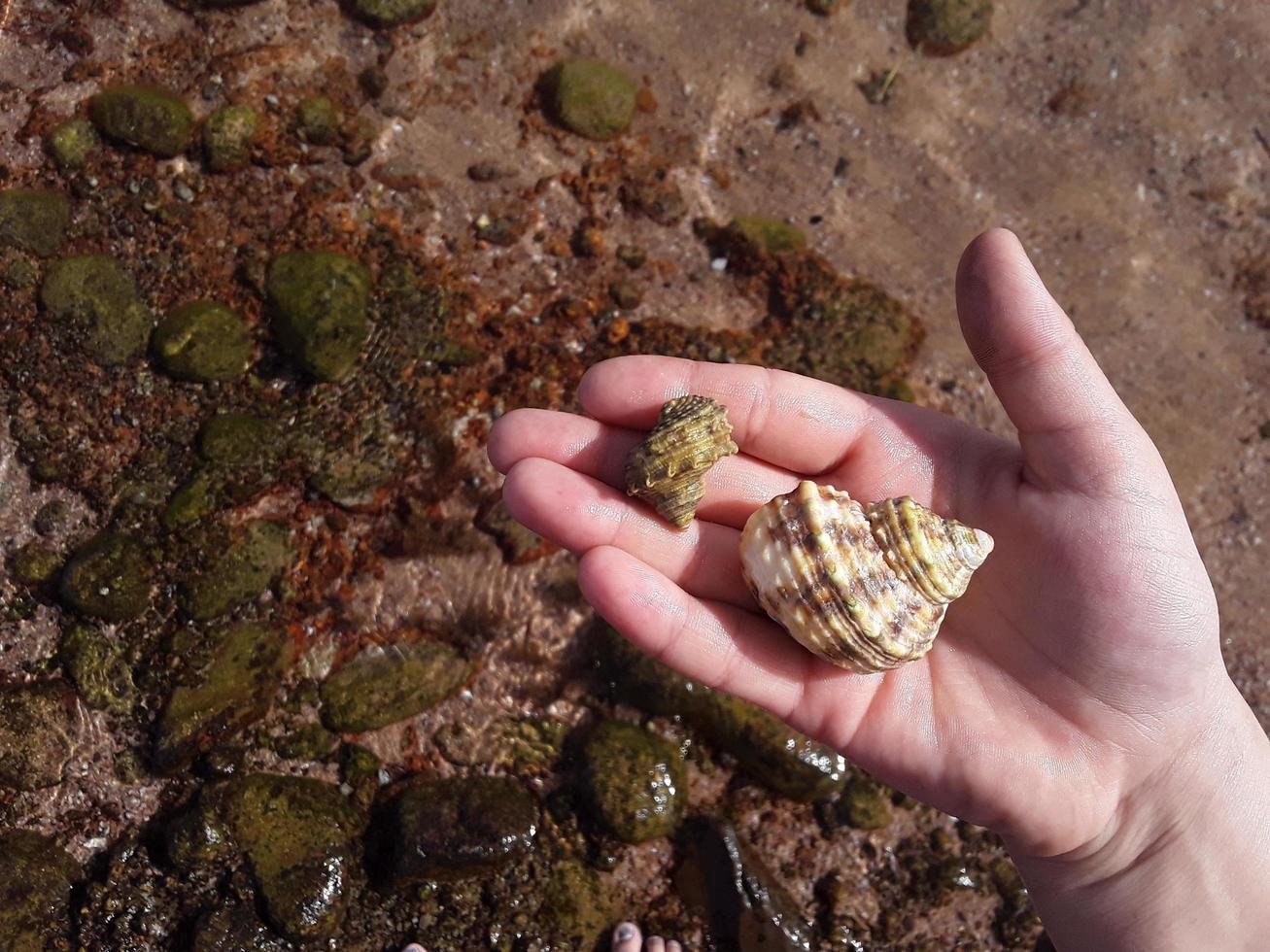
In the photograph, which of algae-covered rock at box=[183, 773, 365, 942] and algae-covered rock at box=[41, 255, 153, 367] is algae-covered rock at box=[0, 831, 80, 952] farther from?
algae-covered rock at box=[41, 255, 153, 367]

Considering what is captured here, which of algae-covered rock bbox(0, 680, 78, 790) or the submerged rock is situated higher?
the submerged rock

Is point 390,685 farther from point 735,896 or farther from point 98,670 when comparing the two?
point 735,896

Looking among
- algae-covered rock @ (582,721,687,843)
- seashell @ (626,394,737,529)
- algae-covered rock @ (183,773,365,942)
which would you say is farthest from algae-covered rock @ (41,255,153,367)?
algae-covered rock @ (582,721,687,843)

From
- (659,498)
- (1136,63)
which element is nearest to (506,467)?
(659,498)

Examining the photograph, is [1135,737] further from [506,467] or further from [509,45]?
[509,45]

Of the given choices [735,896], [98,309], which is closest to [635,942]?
[735,896]

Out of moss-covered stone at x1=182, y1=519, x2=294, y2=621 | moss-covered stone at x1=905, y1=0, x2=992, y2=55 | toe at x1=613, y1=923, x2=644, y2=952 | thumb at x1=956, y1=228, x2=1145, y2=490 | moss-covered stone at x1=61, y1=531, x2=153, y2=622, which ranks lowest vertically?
toe at x1=613, y1=923, x2=644, y2=952
